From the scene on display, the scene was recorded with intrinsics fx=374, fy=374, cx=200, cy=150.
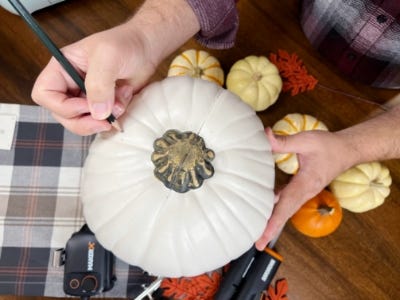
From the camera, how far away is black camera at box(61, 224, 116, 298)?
955mm

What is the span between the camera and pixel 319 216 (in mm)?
973

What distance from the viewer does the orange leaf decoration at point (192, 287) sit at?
1012 mm

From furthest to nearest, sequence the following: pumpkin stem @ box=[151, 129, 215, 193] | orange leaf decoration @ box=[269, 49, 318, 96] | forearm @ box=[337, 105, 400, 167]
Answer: orange leaf decoration @ box=[269, 49, 318, 96] < forearm @ box=[337, 105, 400, 167] < pumpkin stem @ box=[151, 129, 215, 193]

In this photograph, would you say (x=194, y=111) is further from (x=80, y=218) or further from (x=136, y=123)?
(x=80, y=218)

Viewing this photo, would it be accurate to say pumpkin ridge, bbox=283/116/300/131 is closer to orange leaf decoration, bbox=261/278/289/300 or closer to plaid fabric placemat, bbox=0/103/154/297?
orange leaf decoration, bbox=261/278/289/300

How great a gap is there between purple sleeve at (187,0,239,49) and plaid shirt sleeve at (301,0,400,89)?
0.30 meters

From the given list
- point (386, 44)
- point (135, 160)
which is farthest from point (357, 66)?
point (135, 160)

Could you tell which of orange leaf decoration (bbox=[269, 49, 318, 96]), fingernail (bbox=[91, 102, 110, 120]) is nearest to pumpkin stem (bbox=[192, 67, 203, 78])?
orange leaf decoration (bbox=[269, 49, 318, 96])

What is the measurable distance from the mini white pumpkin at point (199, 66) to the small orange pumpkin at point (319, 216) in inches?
16.9

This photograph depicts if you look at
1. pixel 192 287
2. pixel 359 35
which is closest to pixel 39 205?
pixel 192 287

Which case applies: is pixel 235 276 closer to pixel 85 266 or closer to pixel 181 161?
pixel 85 266

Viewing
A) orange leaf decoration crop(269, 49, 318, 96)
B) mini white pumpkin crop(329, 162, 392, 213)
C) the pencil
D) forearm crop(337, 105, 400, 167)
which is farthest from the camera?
orange leaf decoration crop(269, 49, 318, 96)

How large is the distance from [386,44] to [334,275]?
25.1 inches

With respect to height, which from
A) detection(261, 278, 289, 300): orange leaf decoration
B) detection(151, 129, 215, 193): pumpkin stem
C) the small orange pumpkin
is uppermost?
detection(151, 129, 215, 193): pumpkin stem
